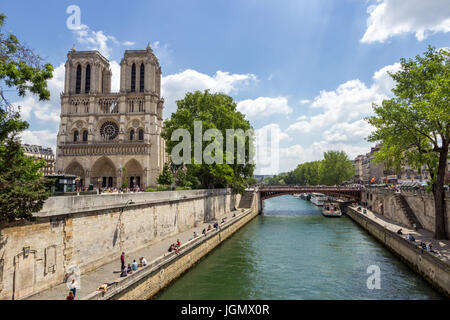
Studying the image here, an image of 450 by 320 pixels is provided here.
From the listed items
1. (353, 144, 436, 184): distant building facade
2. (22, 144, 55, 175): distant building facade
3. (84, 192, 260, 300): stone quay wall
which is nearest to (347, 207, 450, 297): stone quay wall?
(84, 192, 260, 300): stone quay wall

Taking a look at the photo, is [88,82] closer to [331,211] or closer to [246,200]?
[246,200]

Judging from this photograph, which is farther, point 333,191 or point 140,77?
point 140,77

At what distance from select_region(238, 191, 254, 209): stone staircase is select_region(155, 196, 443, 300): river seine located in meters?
19.0

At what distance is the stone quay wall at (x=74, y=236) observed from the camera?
34.0ft

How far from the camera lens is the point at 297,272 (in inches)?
699

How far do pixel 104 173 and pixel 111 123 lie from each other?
9.42 m

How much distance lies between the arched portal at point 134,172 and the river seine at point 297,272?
30790mm

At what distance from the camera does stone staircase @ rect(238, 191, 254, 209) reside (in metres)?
47.8

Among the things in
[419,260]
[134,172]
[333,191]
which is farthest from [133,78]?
[419,260]

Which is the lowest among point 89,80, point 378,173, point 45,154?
point 378,173

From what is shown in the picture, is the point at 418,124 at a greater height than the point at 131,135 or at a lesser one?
lesser

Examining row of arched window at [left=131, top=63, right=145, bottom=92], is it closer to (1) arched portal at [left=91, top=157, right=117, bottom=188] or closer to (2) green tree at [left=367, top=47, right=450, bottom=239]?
(1) arched portal at [left=91, top=157, right=117, bottom=188]
